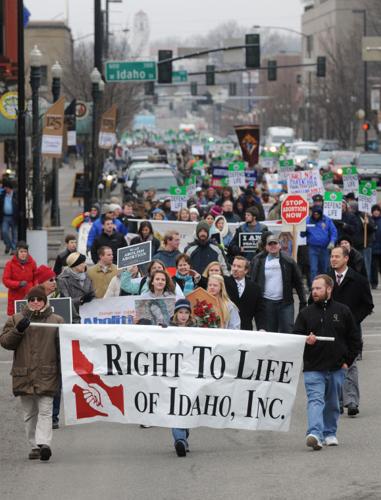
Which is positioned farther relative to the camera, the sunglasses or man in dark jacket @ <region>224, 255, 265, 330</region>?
man in dark jacket @ <region>224, 255, 265, 330</region>

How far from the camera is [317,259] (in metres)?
24.0

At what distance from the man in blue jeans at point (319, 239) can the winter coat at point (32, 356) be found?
1225 centimetres

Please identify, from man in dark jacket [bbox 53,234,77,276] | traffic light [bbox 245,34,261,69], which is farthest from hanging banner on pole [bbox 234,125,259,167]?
man in dark jacket [bbox 53,234,77,276]

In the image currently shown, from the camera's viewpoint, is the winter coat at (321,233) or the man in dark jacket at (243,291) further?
the winter coat at (321,233)

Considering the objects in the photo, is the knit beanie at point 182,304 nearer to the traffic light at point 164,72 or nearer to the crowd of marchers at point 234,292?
the crowd of marchers at point 234,292

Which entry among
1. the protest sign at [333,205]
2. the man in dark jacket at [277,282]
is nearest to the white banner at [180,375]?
the man in dark jacket at [277,282]

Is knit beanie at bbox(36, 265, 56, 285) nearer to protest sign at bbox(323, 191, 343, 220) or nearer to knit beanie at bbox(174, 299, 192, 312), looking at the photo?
knit beanie at bbox(174, 299, 192, 312)

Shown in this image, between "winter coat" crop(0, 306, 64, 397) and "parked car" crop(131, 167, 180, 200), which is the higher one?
"parked car" crop(131, 167, 180, 200)

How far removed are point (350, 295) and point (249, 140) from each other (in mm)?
28161

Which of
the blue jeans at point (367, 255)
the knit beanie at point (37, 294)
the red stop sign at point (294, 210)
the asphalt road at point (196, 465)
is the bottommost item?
the asphalt road at point (196, 465)

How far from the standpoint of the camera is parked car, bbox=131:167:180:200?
44094 mm

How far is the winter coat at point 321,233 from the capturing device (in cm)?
2373

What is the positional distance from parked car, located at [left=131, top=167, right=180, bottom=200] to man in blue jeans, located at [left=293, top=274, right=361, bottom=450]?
3144 cm

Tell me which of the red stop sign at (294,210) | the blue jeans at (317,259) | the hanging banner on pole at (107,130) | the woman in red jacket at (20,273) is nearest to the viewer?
the woman in red jacket at (20,273)
